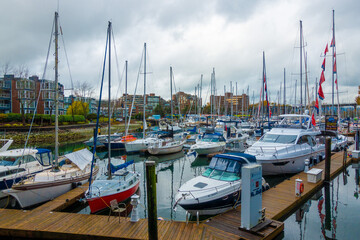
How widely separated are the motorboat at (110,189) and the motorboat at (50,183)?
7.84ft

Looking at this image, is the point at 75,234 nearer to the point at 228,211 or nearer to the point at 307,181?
the point at 228,211

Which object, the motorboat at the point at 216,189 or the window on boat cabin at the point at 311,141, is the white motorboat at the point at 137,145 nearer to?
the window on boat cabin at the point at 311,141

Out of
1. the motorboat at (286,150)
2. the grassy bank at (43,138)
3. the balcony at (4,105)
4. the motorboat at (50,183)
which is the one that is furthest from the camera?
the balcony at (4,105)

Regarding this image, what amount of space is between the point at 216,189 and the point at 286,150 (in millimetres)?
9951

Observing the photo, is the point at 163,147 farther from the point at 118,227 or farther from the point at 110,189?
the point at 118,227

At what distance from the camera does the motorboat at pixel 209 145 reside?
87.6 feet

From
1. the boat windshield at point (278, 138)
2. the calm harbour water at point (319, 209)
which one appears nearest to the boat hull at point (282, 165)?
the calm harbour water at point (319, 209)

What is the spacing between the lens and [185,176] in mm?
20469

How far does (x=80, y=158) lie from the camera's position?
50.0 ft

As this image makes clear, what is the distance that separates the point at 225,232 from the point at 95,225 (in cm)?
517

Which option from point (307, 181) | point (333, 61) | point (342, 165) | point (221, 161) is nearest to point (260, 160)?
point (307, 181)

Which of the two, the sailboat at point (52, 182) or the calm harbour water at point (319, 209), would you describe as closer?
the calm harbour water at point (319, 209)

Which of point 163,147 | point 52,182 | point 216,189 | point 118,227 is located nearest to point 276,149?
point 216,189

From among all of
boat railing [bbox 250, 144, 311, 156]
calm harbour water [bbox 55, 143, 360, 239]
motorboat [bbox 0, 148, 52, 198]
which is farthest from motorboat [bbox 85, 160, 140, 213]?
boat railing [bbox 250, 144, 311, 156]
